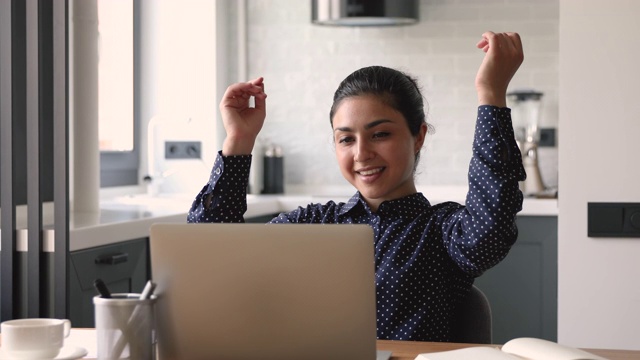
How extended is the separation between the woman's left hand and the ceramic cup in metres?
0.82

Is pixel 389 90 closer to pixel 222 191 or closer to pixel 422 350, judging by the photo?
pixel 222 191

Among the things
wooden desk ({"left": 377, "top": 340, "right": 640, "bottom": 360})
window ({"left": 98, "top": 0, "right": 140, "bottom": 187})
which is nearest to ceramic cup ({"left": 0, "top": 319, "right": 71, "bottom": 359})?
wooden desk ({"left": 377, "top": 340, "right": 640, "bottom": 360})

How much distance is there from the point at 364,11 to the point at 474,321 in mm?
2479

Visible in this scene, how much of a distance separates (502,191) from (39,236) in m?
1.32

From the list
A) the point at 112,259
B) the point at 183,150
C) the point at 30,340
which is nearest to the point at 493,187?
the point at 30,340

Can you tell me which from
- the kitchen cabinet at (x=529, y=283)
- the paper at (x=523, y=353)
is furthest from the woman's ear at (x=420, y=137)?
the kitchen cabinet at (x=529, y=283)

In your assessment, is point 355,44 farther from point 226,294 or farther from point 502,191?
point 226,294

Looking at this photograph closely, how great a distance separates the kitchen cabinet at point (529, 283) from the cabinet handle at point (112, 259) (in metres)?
1.52

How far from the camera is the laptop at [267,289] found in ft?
4.27

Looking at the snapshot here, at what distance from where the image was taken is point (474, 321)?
72.9 inches

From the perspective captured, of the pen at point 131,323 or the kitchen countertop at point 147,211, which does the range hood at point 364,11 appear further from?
the pen at point 131,323

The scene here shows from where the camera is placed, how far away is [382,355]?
59.4 inches

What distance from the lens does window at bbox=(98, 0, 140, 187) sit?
4238mm

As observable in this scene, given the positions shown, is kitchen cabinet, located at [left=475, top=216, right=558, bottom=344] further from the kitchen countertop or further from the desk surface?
the desk surface
